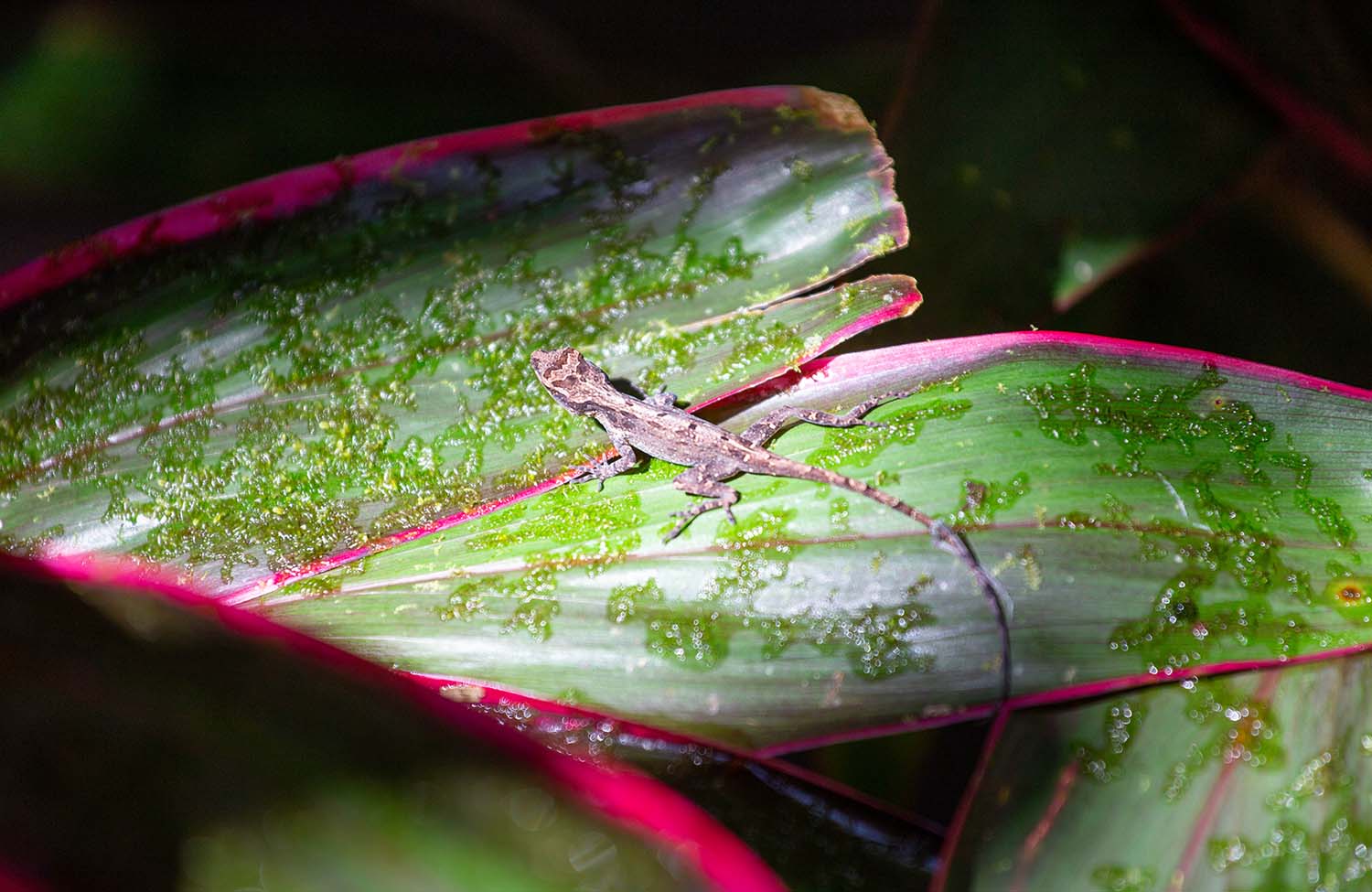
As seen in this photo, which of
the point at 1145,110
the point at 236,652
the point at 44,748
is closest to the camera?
the point at 44,748

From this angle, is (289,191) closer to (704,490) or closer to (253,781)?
(704,490)

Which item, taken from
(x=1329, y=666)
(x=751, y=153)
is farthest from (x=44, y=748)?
(x=1329, y=666)

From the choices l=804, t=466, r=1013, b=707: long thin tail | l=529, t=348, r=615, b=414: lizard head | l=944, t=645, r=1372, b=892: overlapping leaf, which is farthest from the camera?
l=529, t=348, r=615, b=414: lizard head

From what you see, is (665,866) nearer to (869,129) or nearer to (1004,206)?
(869,129)

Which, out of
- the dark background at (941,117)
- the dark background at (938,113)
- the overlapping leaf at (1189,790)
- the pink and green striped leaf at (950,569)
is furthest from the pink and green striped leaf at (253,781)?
the dark background at (938,113)

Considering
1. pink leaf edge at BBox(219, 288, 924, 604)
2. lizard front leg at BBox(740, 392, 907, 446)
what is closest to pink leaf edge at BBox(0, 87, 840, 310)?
pink leaf edge at BBox(219, 288, 924, 604)

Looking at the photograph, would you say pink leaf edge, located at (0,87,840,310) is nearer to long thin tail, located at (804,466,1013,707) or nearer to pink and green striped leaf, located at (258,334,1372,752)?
pink and green striped leaf, located at (258,334,1372,752)
